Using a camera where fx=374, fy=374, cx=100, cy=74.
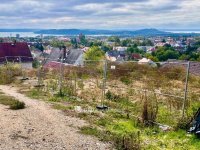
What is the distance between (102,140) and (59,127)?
5.32 feet

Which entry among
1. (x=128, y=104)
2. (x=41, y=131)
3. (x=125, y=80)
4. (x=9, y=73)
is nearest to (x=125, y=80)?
(x=125, y=80)

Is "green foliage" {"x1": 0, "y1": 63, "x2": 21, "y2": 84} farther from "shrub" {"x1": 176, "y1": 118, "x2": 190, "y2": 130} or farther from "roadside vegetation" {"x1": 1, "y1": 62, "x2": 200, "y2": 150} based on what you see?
"shrub" {"x1": 176, "y1": 118, "x2": 190, "y2": 130}

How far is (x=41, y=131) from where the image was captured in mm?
9617

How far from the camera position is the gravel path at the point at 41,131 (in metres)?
8.38

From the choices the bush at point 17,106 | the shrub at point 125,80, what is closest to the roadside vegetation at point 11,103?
the bush at point 17,106

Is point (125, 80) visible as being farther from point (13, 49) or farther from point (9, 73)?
point (13, 49)

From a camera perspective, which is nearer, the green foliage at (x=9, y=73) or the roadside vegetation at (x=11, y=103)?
the roadside vegetation at (x=11, y=103)

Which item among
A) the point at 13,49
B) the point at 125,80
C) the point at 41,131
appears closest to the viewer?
the point at 41,131

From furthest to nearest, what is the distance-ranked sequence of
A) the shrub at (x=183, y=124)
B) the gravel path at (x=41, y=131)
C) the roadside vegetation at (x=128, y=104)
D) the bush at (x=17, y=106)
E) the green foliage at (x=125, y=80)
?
the green foliage at (x=125, y=80), the bush at (x=17, y=106), the shrub at (x=183, y=124), the roadside vegetation at (x=128, y=104), the gravel path at (x=41, y=131)

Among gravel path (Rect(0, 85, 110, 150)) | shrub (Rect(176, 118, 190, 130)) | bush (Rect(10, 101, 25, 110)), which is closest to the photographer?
gravel path (Rect(0, 85, 110, 150))

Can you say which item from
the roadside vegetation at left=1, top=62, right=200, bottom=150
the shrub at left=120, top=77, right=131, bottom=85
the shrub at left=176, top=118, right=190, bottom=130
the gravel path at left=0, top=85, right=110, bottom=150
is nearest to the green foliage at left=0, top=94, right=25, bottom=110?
the gravel path at left=0, top=85, right=110, bottom=150

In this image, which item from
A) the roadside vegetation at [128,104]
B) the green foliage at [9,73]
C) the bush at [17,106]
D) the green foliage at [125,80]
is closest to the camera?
the roadside vegetation at [128,104]

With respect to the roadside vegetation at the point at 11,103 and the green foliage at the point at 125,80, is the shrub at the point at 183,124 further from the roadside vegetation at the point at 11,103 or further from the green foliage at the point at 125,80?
the green foliage at the point at 125,80

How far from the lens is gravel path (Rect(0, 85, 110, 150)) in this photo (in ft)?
27.5
